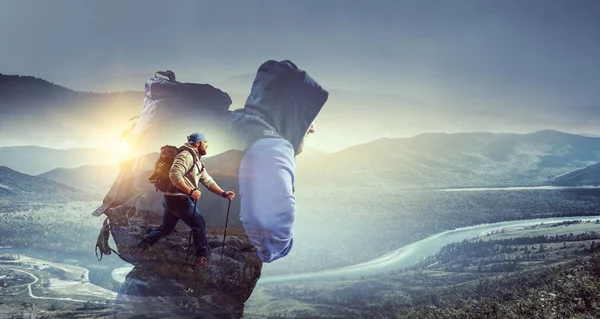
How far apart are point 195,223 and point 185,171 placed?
2.45ft

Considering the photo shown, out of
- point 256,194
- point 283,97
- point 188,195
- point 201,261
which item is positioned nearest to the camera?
point 188,195

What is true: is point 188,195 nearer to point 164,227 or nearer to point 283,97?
point 164,227

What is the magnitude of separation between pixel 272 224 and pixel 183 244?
3.32 feet

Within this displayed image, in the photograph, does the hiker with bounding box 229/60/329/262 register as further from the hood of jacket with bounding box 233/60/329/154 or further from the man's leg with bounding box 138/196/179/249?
the man's leg with bounding box 138/196/179/249

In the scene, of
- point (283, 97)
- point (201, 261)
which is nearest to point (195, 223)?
point (201, 261)

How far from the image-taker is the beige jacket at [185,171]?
3.52m

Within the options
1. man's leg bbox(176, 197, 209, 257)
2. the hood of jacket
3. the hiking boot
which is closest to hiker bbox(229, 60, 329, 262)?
the hood of jacket

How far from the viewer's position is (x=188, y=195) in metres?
3.74

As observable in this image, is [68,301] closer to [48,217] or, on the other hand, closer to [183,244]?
[183,244]

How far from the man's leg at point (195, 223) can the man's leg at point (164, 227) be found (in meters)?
0.12

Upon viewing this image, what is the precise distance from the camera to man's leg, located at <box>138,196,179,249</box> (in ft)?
13.2

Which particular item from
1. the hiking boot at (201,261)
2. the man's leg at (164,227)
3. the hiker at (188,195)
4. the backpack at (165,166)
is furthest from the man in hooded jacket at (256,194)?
the backpack at (165,166)

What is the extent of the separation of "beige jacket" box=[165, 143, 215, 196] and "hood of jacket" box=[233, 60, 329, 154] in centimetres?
108

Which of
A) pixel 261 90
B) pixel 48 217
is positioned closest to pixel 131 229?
pixel 261 90
